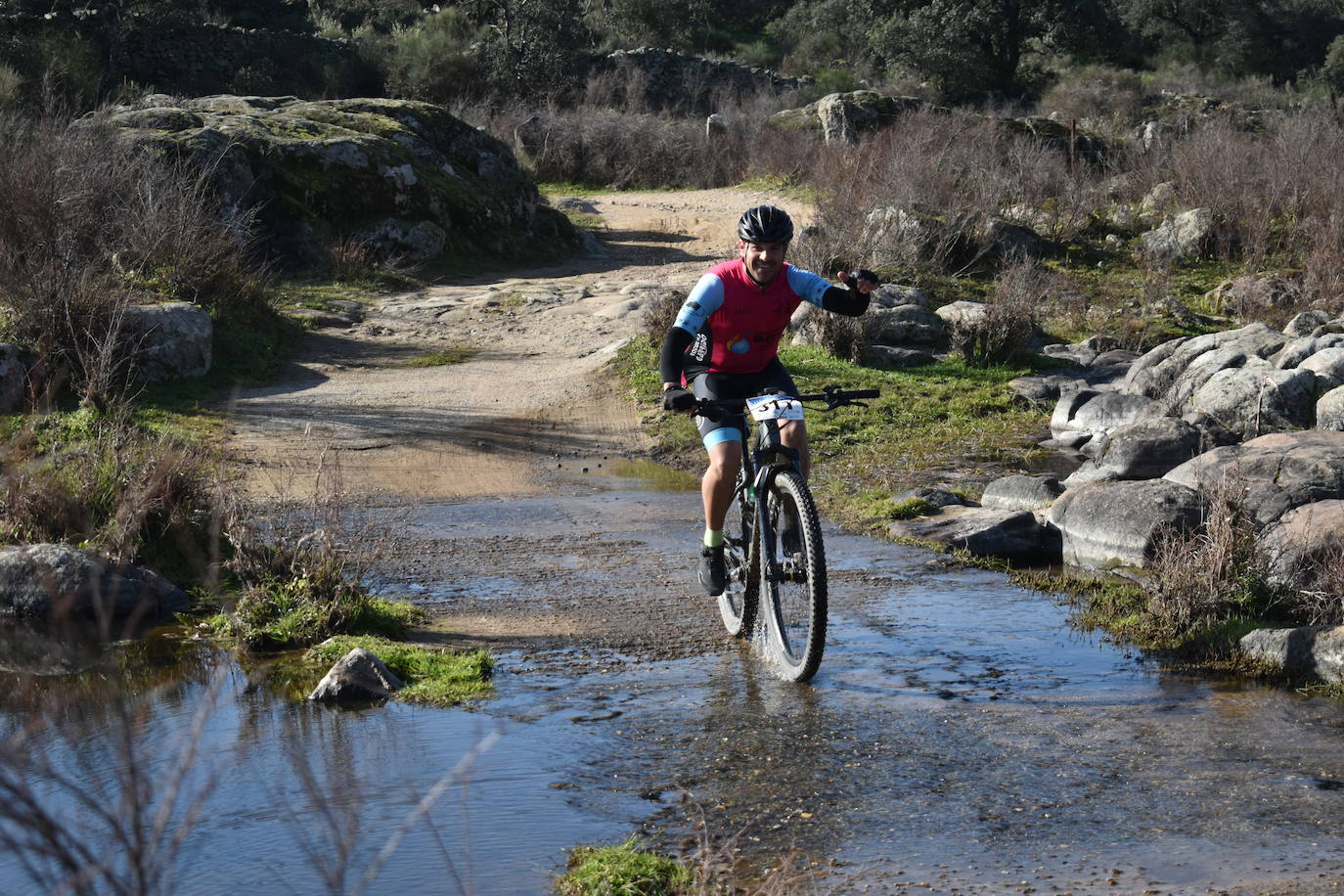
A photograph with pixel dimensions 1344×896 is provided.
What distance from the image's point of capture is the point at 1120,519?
24.2ft

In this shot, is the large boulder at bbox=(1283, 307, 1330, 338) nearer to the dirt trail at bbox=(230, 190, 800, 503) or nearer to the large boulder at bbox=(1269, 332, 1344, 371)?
the large boulder at bbox=(1269, 332, 1344, 371)

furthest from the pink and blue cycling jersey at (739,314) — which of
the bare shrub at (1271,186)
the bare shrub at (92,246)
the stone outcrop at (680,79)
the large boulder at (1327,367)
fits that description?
the stone outcrop at (680,79)

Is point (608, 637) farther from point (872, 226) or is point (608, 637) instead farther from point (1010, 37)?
point (1010, 37)

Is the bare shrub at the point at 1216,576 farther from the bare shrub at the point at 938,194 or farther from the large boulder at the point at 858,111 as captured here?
the large boulder at the point at 858,111

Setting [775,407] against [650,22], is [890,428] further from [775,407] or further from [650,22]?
[650,22]

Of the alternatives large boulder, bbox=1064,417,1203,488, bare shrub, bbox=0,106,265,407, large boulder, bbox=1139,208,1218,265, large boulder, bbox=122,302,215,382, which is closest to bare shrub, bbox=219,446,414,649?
large boulder, bbox=1064,417,1203,488

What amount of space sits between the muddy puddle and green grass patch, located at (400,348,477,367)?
276 inches

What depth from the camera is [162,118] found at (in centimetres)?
1645

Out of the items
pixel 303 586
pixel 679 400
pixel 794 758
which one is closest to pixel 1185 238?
pixel 679 400

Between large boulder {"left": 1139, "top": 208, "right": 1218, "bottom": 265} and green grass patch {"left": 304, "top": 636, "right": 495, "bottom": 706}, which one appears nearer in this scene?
green grass patch {"left": 304, "top": 636, "right": 495, "bottom": 706}

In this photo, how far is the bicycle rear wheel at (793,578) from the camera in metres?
5.37

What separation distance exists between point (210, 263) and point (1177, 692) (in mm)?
10648

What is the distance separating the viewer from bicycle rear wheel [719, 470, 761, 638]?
596cm

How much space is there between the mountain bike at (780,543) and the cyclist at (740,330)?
0.08 meters
